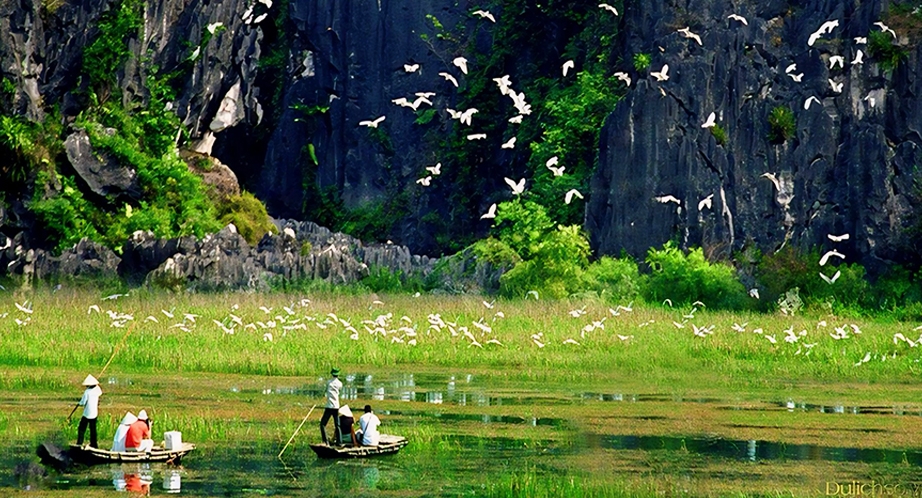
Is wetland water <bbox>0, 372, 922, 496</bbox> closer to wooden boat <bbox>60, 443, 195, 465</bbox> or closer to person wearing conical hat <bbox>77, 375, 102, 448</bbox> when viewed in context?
wooden boat <bbox>60, 443, 195, 465</bbox>

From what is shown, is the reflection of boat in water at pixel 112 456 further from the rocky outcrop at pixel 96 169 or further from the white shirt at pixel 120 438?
the rocky outcrop at pixel 96 169

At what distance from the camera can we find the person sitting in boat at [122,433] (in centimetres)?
2194

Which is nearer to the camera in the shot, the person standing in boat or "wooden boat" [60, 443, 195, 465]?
"wooden boat" [60, 443, 195, 465]

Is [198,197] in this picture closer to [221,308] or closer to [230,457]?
[221,308]

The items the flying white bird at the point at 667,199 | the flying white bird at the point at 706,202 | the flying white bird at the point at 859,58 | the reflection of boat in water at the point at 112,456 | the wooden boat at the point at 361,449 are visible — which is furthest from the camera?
the flying white bird at the point at 859,58

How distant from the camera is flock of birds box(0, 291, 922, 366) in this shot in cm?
3684

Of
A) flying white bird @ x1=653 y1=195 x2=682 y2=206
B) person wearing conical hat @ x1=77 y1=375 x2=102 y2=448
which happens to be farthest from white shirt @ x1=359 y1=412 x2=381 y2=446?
flying white bird @ x1=653 y1=195 x2=682 y2=206

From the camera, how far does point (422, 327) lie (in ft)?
130

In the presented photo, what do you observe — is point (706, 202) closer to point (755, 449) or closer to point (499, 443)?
point (755, 449)

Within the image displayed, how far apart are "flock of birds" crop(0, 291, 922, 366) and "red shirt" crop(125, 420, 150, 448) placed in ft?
45.5

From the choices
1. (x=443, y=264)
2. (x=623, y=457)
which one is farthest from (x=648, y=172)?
(x=623, y=457)

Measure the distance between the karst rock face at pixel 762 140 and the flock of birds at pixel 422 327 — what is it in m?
10.8

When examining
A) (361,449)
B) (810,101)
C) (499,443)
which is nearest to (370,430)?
(361,449)

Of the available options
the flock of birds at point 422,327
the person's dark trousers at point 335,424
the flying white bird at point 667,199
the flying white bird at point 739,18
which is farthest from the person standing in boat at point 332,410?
the flying white bird at point 739,18
